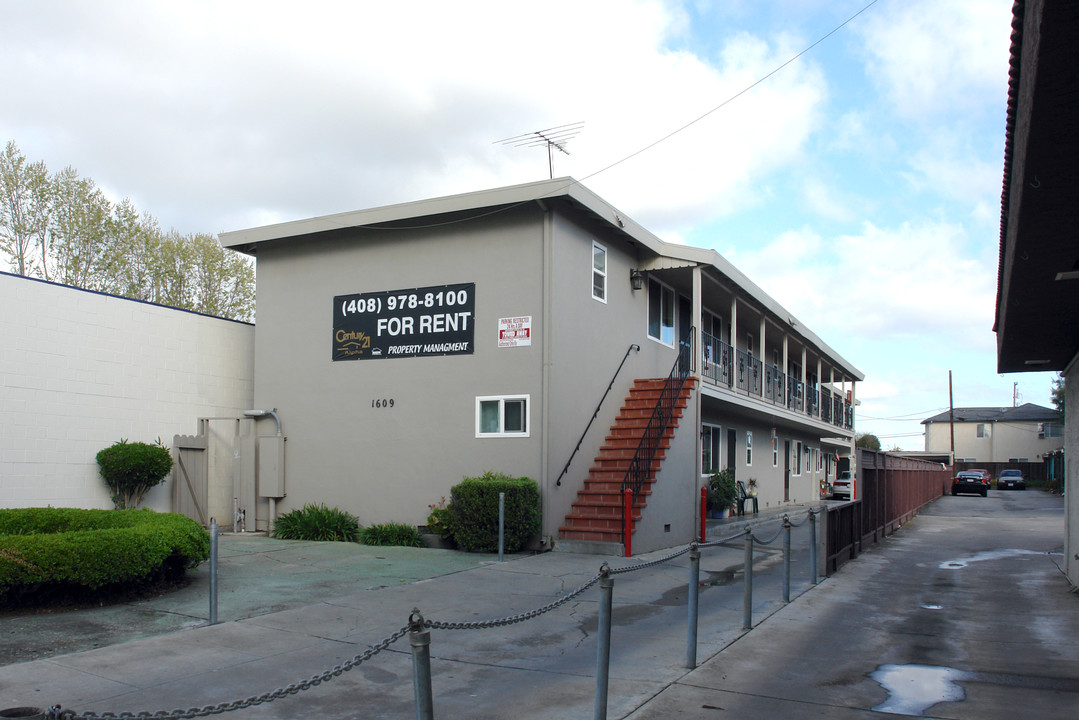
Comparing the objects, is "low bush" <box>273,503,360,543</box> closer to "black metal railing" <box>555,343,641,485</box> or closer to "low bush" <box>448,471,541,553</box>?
"low bush" <box>448,471,541,553</box>

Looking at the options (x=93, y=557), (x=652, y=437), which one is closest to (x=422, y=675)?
(x=93, y=557)

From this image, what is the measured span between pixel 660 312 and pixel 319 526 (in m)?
8.91

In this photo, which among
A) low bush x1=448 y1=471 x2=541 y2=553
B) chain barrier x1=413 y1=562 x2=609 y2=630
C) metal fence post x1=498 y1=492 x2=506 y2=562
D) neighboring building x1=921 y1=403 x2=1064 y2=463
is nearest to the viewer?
chain barrier x1=413 y1=562 x2=609 y2=630

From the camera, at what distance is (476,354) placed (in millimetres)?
14953

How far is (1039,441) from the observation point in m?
76.3

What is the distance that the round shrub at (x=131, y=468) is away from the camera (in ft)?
48.1

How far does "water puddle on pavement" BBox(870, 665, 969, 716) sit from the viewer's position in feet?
19.6

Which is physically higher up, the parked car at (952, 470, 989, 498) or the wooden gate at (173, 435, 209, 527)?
the wooden gate at (173, 435, 209, 527)

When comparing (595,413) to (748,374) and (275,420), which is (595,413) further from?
(748,374)

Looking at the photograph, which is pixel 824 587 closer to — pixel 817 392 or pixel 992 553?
pixel 992 553

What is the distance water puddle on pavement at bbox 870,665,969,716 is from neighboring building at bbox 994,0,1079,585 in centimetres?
341

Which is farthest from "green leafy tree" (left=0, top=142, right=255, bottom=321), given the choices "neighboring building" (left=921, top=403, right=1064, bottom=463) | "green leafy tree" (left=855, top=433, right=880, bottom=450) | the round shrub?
"green leafy tree" (left=855, top=433, right=880, bottom=450)

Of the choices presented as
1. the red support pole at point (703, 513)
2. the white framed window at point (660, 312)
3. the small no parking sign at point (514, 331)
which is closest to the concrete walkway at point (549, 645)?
the red support pole at point (703, 513)

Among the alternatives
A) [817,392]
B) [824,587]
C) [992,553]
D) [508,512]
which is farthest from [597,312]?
[817,392]
